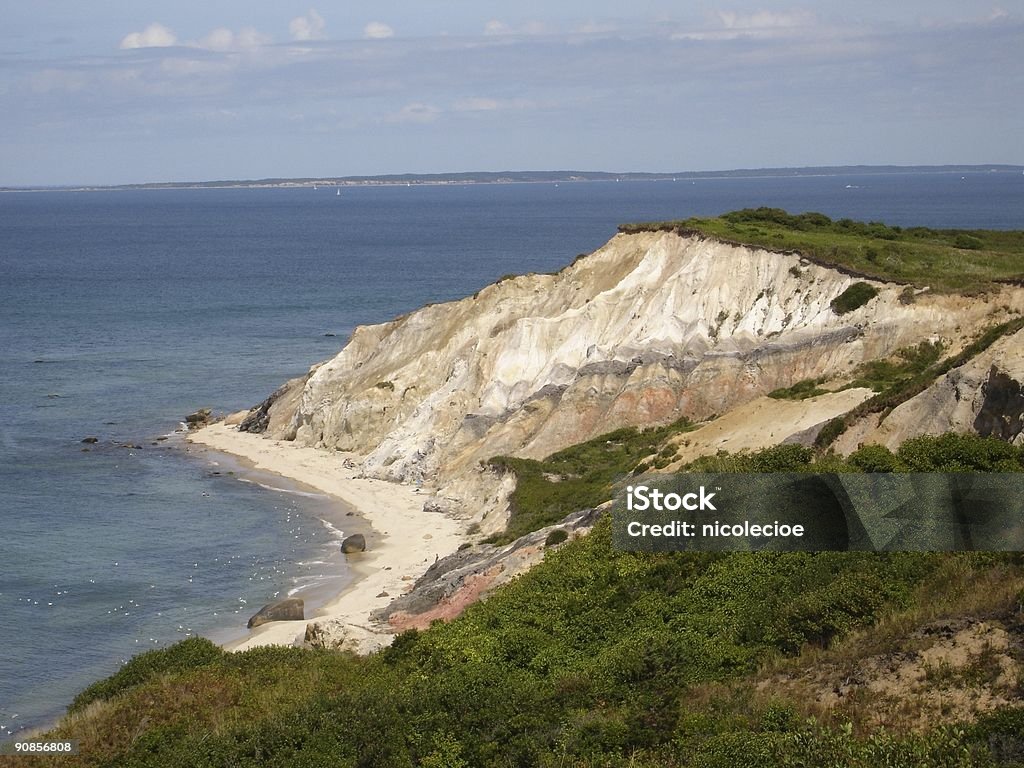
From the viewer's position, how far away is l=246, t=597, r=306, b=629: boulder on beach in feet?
118

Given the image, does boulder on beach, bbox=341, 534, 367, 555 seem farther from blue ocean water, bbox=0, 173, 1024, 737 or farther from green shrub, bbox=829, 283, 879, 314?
green shrub, bbox=829, 283, 879, 314

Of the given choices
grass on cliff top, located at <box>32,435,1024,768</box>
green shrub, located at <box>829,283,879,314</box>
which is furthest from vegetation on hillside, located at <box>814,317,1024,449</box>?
green shrub, located at <box>829,283,879,314</box>

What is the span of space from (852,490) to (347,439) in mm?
37782

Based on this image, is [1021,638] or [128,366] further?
[128,366]

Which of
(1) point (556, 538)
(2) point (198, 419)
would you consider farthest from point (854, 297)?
(2) point (198, 419)

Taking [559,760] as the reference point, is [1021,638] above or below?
above

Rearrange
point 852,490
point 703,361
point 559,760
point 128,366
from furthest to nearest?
point 128,366, point 703,361, point 852,490, point 559,760

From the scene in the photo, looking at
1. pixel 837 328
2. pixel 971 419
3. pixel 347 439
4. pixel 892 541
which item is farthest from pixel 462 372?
pixel 892 541

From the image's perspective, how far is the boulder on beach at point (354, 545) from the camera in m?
43.3

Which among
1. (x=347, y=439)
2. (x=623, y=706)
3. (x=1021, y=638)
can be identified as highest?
(x=1021, y=638)

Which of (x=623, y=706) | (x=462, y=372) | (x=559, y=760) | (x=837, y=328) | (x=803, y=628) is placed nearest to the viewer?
(x=559, y=760)

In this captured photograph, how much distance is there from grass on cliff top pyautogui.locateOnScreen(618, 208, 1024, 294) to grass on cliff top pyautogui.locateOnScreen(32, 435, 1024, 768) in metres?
20.9

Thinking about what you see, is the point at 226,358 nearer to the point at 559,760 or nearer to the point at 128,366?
the point at 128,366

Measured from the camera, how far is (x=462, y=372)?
187 feet
